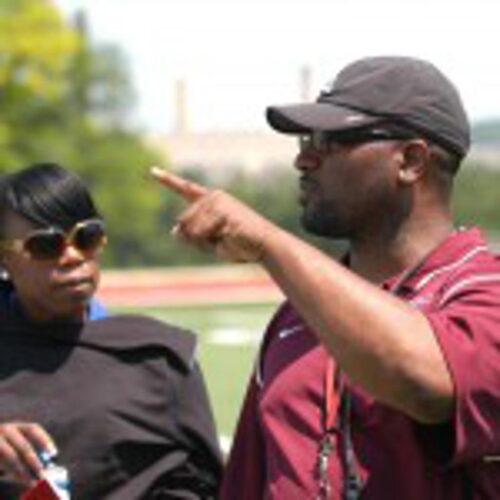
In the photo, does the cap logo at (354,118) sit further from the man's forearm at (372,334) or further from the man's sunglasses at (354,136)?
the man's forearm at (372,334)

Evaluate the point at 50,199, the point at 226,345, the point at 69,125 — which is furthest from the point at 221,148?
the point at 50,199

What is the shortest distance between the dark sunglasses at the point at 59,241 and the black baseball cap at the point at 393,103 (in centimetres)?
122

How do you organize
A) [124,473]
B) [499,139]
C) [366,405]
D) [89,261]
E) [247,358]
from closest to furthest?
[366,405] → [124,473] → [89,261] → [247,358] → [499,139]

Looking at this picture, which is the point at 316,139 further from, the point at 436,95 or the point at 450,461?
the point at 450,461

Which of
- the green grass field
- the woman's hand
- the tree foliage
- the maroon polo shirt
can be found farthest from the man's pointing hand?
the tree foliage

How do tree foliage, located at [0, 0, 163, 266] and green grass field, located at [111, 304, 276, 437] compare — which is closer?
green grass field, located at [111, 304, 276, 437]

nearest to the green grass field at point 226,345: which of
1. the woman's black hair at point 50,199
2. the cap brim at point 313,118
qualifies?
the woman's black hair at point 50,199

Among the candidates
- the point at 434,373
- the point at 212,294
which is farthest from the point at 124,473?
the point at 212,294

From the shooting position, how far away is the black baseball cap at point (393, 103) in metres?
3.02

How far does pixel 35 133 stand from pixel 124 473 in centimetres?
3878

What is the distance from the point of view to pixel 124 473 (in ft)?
13.0

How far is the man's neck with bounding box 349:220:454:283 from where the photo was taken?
3.07 metres

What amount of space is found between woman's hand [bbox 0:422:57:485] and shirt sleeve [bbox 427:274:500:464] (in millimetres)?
1267

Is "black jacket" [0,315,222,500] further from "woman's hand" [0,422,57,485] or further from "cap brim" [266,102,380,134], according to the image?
"cap brim" [266,102,380,134]
